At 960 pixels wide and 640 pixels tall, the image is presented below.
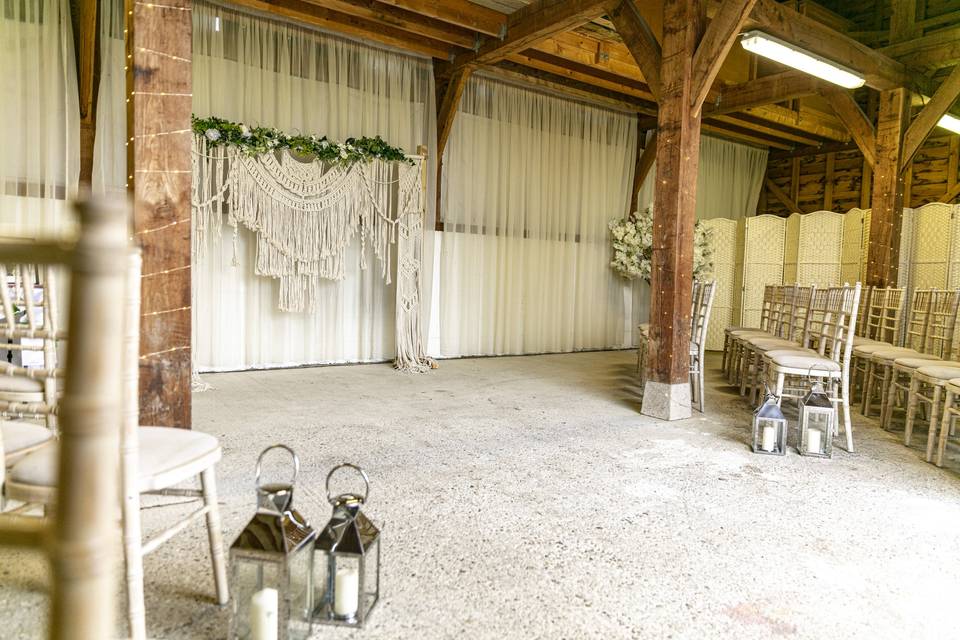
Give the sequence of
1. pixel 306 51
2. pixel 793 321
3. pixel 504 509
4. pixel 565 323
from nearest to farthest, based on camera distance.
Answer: pixel 504 509 < pixel 793 321 < pixel 306 51 < pixel 565 323

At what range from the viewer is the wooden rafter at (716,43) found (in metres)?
3.64

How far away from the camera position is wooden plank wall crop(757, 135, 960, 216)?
725cm

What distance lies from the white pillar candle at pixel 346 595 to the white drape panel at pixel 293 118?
3.85 m

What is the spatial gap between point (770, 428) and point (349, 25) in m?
4.57

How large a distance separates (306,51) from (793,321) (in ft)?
15.5

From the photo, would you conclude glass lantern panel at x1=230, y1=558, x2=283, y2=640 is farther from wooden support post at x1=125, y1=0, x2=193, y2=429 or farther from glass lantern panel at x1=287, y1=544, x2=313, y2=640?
wooden support post at x1=125, y1=0, x2=193, y2=429

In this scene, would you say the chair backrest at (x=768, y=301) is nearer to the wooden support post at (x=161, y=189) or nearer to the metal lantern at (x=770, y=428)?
the metal lantern at (x=770, y=428)

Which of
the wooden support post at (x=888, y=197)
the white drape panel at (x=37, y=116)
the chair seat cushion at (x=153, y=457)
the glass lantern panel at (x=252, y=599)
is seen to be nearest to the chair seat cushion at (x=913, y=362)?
the wooden support post at (x=888, y=197)

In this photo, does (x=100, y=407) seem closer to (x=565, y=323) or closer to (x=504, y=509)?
(x=504, y=509)

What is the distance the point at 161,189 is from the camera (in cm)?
228

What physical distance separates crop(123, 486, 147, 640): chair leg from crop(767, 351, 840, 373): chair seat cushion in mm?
3163

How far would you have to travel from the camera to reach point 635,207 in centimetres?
763

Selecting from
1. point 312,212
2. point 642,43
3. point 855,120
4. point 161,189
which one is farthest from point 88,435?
point 855,120

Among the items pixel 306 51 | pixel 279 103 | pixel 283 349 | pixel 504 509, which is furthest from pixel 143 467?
pixel 306 51
